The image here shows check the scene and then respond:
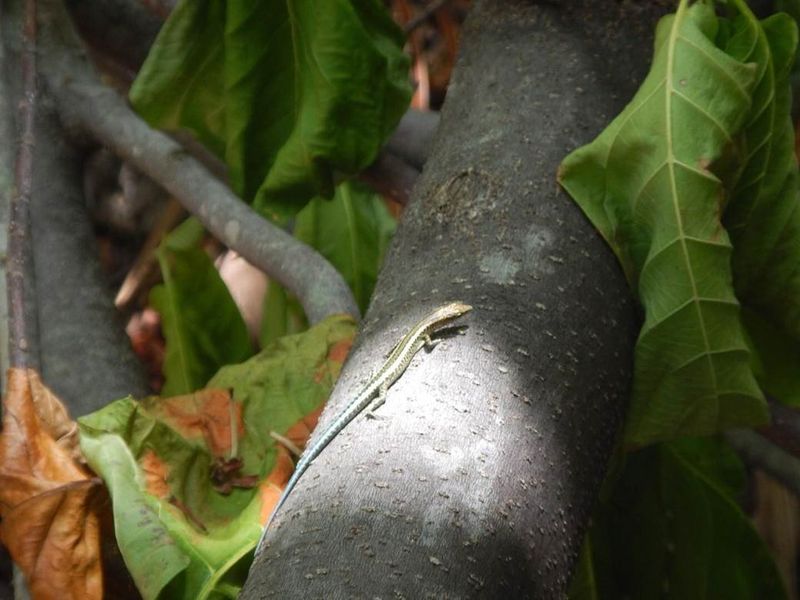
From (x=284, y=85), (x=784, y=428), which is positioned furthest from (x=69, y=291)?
(x=784, y=428)

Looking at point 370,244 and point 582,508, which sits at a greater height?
point 582,508

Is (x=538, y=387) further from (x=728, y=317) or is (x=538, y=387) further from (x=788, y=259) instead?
(x=788, y=259)

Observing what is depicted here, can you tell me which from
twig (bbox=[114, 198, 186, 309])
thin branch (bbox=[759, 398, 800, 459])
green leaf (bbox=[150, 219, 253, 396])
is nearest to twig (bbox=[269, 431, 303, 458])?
green leaf (bbox=[150, 219, 253, 396])

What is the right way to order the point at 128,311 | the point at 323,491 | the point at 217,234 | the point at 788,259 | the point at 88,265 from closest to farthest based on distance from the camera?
the point at 323,491 → the point at 788,259 → the point at 217,234 → the point at 88,265 → the point at 128,311

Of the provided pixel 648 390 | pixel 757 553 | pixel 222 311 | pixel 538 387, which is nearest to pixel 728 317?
pixel 648 390

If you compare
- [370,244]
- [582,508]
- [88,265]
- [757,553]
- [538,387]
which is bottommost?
[757,553]
